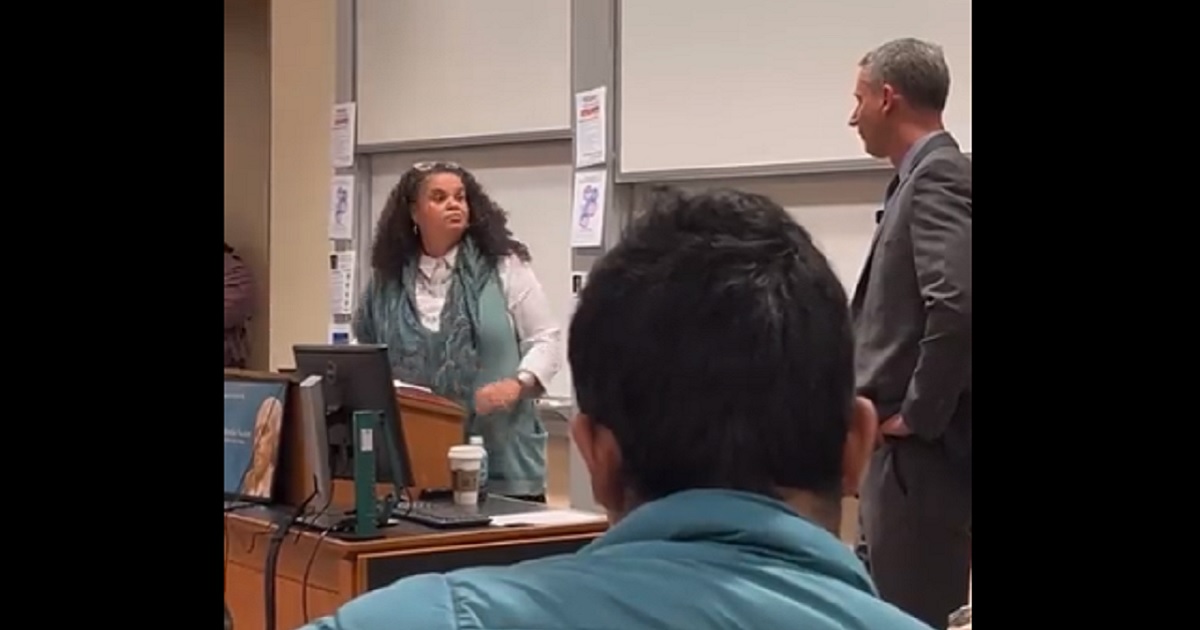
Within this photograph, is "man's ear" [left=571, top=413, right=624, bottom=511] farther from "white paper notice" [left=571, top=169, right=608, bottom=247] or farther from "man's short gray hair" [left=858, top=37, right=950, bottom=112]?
"white paper notice" [left=571, top=169, right=608, bottom=247]

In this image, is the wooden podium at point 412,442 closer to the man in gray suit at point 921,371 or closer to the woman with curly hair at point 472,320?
the woman with curly hair at point 472,320

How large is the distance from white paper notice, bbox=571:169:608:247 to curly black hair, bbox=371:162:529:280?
360mm

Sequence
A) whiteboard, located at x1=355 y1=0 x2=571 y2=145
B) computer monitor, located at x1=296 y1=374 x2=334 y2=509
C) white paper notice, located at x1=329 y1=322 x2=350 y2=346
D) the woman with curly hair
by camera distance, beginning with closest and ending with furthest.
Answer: computer monitor, located at x1=296 y1=374 x2=334 y2=509, the woman with curly hair, whiteboard, located at x1=355 y1=0 x2=571 y2=145, white paper notice, located at x1=329 y1=322 x2=350 y2=346

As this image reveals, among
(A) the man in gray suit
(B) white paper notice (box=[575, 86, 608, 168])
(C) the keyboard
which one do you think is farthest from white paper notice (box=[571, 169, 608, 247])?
(A) the man in gray suit

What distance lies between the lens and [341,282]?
5.93m

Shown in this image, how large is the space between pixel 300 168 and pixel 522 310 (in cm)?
218

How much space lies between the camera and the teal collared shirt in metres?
0.96

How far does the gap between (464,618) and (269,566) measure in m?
2.52

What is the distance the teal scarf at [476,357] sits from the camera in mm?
4289

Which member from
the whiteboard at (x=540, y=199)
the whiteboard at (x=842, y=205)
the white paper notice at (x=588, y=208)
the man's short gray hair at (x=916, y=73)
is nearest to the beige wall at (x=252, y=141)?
the whiteboard at (x=540, y=199)

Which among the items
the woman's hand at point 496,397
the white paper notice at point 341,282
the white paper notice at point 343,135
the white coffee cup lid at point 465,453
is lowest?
the white coffee cup lid at point 465,453

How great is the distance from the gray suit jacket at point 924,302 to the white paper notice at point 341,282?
3.02 metres
